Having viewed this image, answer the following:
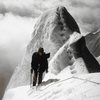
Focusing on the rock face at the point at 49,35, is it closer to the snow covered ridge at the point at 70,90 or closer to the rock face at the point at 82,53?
the rock face at the point at 82,53

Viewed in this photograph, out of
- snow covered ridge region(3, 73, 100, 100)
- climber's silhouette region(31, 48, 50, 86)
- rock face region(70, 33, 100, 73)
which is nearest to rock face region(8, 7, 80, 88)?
rock face region(70, 33, 100, 73)

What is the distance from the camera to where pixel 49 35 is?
21.8 meters

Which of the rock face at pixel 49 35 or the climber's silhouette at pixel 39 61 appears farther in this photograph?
the rock face at pixel 49 35

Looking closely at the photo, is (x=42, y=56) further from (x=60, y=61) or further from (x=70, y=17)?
(x=70, y=17)

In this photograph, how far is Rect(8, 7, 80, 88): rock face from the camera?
69.3ft

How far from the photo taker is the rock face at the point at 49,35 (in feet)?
69.3

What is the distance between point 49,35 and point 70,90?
11.0 meters

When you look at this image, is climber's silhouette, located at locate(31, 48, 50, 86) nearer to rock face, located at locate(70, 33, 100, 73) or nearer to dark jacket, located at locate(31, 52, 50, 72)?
dark jacket, located at locate(31, 52, 50, 72)

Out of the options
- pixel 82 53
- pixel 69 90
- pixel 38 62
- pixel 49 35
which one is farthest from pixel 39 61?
pixel 49 35

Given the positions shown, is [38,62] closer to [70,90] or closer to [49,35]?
[70,90]

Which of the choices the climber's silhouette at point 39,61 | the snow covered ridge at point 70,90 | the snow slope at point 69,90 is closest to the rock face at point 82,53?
the climber's silhouette at point 39,61

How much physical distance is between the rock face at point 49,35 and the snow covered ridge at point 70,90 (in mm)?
7395

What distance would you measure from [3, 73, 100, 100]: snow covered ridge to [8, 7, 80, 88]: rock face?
24.3 feet

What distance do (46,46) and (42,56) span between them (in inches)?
308
